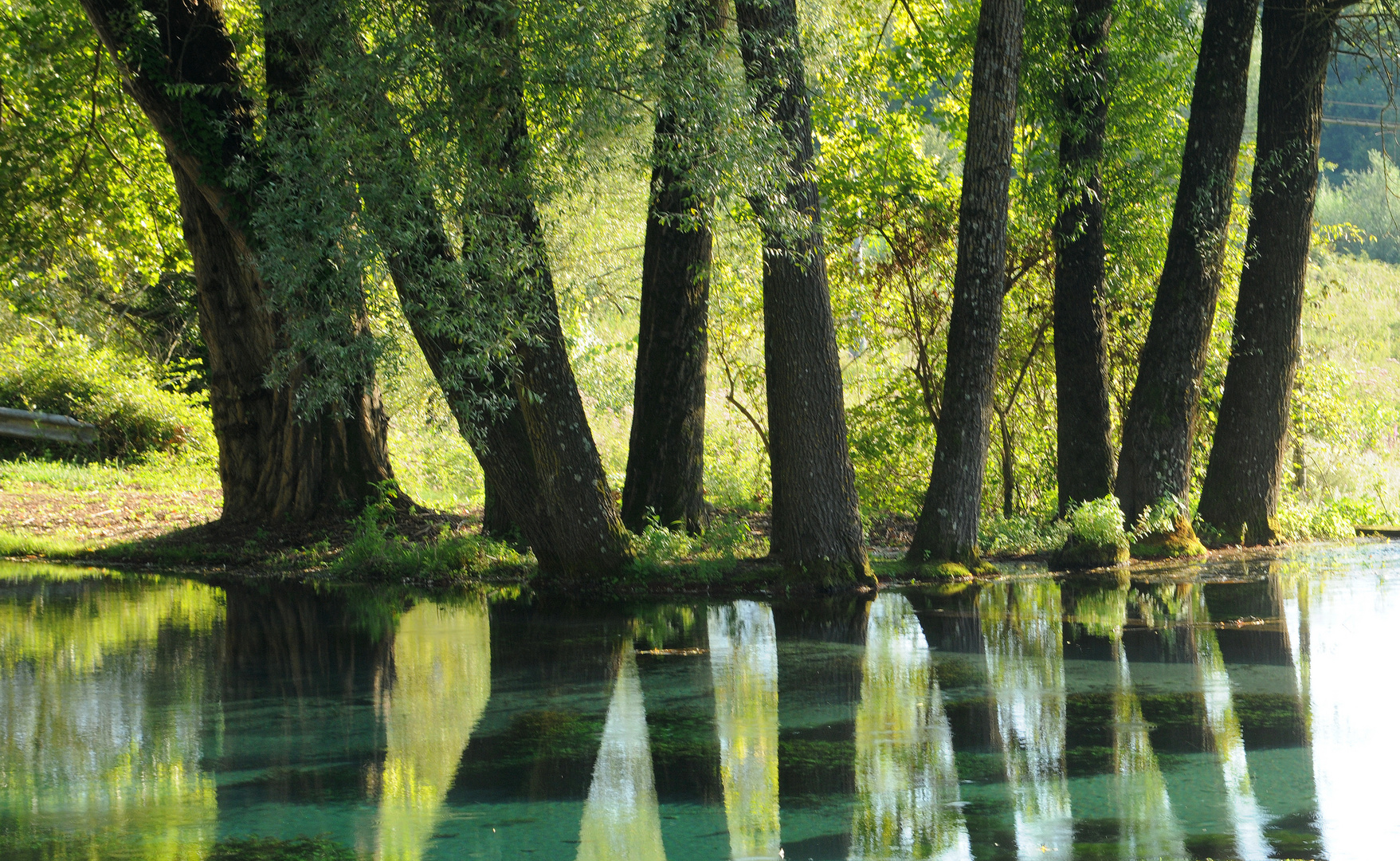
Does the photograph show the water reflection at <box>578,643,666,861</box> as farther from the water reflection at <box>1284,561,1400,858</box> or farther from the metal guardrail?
the metal guardrail

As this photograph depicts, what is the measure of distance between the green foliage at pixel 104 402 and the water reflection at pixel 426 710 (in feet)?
47.4

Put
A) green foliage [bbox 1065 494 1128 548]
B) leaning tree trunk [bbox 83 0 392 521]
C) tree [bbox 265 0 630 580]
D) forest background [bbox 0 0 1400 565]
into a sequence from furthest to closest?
forest background [bbox 0 0 1400 565], leaning tree trunk [bbox 83 0 392 521], green foliage [bbox 1065 494 1128 548], tree [bbox 265 0 630 580]

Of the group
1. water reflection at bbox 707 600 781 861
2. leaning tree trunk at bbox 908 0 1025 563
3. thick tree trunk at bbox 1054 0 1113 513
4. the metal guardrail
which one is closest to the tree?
water reflection at bbox 707 600 781 861

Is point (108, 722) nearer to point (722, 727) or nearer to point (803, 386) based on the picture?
point (722, 727)

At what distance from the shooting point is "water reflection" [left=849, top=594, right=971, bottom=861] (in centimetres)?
455

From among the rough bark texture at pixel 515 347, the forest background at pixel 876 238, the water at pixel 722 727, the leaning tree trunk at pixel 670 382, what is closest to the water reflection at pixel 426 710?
the water at pixel 722 727

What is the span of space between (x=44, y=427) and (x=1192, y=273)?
19.8 meters

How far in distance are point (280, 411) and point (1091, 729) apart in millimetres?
10726

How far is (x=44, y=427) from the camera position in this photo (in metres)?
21.8

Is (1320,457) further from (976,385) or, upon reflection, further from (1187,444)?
(976,385)

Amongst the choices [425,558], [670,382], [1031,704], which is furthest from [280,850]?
[670,382]

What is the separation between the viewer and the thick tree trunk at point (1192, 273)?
12.3 metres

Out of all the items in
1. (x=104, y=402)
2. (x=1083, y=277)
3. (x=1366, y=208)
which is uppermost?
(x=1366, y=208)

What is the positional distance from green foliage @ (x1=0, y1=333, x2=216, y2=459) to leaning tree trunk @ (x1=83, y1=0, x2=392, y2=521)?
9255 mm
